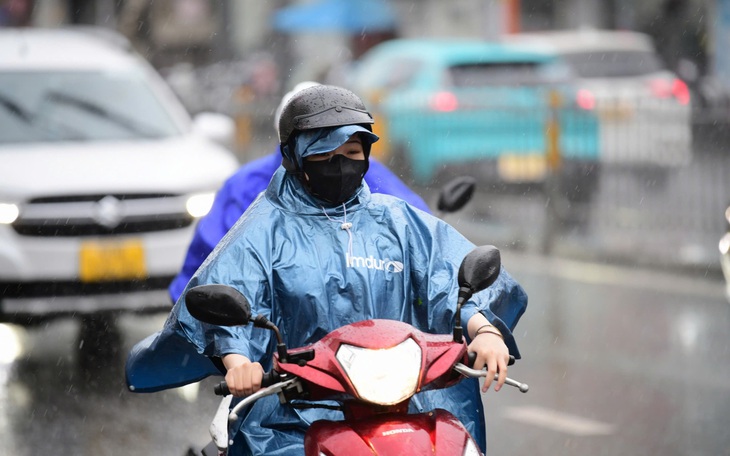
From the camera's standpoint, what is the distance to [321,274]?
379 cm

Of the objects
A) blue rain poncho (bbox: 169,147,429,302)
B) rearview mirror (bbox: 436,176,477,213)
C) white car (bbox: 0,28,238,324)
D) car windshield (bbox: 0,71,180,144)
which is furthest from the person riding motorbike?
car windshield (bbox: 0,71,180,144)

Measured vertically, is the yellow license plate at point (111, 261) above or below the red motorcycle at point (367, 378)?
below

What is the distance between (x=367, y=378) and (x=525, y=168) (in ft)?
36.9

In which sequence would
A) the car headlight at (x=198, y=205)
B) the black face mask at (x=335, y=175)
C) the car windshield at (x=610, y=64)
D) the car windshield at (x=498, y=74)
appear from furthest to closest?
the car windshield at (x=610, y=64) < the car windshield at (x=498, y=74) < the car headlight at (x=198, y=205) < the black face mask at (x=335, y=175)

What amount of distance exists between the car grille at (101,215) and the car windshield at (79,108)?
87 centimetres

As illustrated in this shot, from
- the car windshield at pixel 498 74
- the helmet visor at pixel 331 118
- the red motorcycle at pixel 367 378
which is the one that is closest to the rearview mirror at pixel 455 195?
the helmet visor at pixel 331 118

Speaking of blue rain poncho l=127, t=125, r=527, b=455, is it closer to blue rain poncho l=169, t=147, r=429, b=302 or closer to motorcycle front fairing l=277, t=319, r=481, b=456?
motorcycle front fairing l=277, t=319, r=481, b=456

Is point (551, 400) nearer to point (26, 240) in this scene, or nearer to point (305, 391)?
point (26, 240)

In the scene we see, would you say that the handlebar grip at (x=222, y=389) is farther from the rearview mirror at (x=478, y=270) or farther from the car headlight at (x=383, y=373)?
the rearview mirror at (x=478, y=270)

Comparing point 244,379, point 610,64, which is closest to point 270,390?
point 244,379

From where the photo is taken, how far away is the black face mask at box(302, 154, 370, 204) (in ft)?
12.6

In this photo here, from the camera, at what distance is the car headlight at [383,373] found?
320 centimetres

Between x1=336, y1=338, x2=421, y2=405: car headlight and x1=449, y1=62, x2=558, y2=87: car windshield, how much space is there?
13190 mm

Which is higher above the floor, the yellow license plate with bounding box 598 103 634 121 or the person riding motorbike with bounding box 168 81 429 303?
the person riding motorbike with bounding box 168 81 429 303
